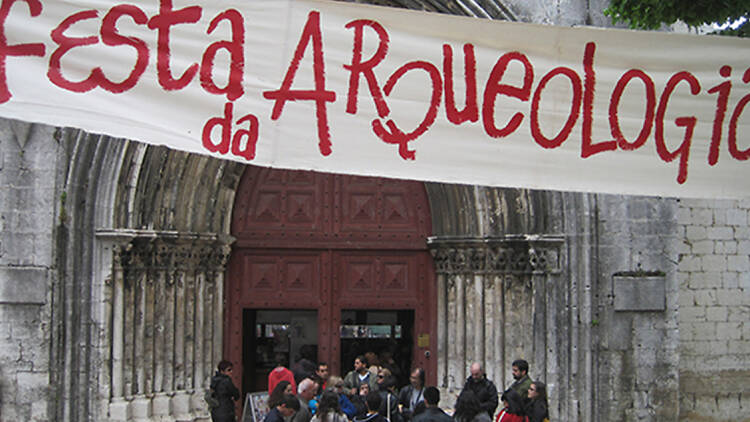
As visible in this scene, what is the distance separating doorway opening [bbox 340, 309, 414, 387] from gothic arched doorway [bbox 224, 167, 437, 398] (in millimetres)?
22

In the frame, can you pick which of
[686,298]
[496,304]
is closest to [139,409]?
[496,304]

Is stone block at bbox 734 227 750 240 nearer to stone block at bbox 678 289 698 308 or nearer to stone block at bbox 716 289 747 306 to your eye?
stone block at bbox 716 289 747 306

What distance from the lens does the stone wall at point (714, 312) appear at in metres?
9.82

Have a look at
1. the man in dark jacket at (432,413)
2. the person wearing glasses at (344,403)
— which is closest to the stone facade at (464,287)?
the person wearing glasses at (344,403)

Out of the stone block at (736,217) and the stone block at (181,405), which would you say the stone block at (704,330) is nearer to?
the stone block at (736,217)

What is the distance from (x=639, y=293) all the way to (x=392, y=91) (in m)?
5.85

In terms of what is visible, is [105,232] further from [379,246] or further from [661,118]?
[661,118]

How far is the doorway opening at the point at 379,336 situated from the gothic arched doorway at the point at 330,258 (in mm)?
22

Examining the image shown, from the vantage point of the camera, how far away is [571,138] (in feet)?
14.4

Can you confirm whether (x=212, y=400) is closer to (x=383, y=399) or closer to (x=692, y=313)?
(x=383, y=399)

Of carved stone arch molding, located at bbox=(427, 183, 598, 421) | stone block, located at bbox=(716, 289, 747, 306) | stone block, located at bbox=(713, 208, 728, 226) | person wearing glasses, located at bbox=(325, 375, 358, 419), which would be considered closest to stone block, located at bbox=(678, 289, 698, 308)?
stone block, located at bbox=(716, 289, 747, 306)

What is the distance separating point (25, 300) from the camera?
→ 349 inches

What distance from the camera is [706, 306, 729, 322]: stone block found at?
9.85 metres

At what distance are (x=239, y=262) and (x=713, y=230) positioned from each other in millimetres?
5467
